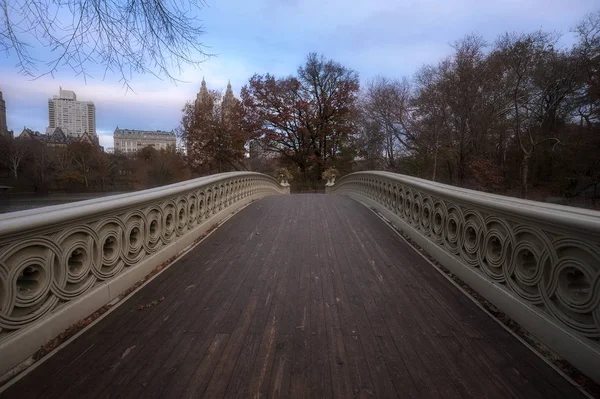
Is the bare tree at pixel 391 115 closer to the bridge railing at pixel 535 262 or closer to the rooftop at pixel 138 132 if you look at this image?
the bridge railing at pixel 535 262

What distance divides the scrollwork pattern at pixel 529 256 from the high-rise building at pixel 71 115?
24.9ft

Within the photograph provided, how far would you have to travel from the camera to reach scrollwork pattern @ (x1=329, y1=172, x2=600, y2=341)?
7.68ft

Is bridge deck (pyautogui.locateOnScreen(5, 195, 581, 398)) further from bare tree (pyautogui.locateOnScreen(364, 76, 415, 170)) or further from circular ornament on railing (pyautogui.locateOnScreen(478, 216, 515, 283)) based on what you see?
bare tree (pyautogui.locateOnScreen(364, 76, 415, 170))

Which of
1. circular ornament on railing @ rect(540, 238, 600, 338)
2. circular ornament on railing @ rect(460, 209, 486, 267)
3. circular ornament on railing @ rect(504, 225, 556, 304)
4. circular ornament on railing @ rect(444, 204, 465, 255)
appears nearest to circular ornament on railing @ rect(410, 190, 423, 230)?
circular ornament on railing @ rect(444, 204, 465, 255)

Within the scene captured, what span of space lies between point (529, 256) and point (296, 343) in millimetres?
2265

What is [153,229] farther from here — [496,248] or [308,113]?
[308,113]

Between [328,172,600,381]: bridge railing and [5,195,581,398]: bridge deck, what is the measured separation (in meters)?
0.26

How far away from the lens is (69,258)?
3041mm

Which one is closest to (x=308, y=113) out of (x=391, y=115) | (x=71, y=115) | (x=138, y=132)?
(x=391, y=115)

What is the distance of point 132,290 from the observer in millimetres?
3846

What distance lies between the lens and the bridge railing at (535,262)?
2.32 meters

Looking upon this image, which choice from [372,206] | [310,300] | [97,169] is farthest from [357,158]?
[310,300]

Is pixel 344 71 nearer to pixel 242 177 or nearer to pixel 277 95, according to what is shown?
pixel 277 95

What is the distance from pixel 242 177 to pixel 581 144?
1849 cm
